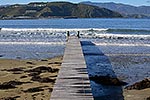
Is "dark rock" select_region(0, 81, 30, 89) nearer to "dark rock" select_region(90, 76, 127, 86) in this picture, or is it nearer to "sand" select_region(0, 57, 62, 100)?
"sand" select_region(0, 57, 62, 100)

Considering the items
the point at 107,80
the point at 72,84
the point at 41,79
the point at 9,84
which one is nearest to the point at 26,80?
the point at 41,79

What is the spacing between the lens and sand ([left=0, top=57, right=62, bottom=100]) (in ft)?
48.0

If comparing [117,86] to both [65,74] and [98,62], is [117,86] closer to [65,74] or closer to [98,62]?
[65,74]

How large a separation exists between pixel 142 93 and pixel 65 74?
302cm

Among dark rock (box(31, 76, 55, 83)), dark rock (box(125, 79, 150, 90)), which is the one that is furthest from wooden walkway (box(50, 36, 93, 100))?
dark rock (box(125, 79, 150, 90))

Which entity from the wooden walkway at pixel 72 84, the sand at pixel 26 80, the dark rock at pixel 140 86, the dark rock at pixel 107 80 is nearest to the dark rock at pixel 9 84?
the sand at pixel 26 80

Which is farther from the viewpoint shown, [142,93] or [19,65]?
[19,65]

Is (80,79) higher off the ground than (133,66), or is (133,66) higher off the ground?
(80,79)

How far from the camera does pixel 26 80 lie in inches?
703

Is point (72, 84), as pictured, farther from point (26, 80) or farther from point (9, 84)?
point (26, 80)

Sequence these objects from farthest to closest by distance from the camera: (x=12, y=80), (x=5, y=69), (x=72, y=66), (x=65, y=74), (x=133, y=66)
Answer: (x=133, y=66)
(x=5, y=69)
(x=12, y=80)
(x=72, y=66)
(x=65, y=74)

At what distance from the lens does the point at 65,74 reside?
14.6 m

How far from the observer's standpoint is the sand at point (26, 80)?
1462 centimetres

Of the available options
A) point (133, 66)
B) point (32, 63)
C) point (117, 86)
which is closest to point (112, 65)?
point (133, 66)
